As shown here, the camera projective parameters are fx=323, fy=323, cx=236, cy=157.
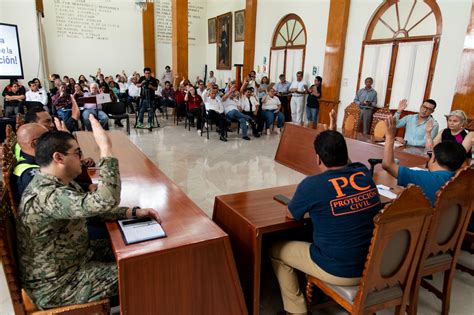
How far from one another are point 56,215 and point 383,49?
7.13 m

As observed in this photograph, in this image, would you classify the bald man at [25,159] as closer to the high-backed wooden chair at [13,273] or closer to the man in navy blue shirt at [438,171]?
the high-backed wooden chair at [13,273]

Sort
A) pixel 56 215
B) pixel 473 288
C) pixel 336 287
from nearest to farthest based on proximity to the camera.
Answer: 1. pixel 56 215
2. pixel 336 287
3. pixel 473 288

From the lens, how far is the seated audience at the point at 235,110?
6.85m

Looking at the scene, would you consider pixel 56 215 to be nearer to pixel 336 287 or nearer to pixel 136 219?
pixel 136 219

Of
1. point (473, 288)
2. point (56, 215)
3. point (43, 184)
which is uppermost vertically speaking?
point (43, 184)

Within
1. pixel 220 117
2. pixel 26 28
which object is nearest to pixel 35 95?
pixel 26 28

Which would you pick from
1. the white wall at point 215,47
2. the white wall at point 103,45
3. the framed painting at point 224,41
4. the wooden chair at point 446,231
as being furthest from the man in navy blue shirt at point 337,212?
the white wall at point 103,45

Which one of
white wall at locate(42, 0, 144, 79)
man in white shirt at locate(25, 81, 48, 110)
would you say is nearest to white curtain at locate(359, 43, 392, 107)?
man in white shirt at locate(25, 81, 48, 110)

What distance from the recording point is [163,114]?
1002cm

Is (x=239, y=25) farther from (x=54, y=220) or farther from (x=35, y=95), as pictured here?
(x=54, y=220)

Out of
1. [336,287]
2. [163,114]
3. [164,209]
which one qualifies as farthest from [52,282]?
[163,114]

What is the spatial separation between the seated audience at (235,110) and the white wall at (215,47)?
14.2 ft

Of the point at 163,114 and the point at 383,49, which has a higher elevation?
the point at 383,49

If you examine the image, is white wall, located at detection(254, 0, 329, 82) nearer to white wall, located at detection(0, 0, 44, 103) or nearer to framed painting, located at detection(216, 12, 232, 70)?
framed painting, located at detection(216, 12, 232, 70)
